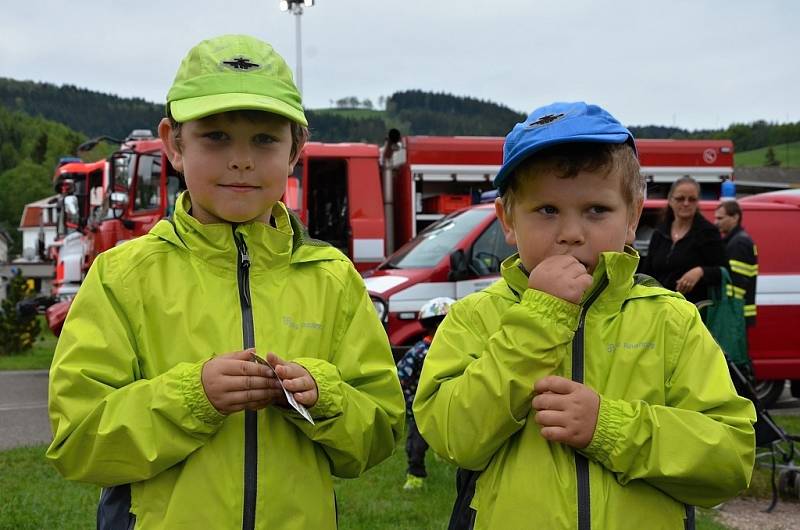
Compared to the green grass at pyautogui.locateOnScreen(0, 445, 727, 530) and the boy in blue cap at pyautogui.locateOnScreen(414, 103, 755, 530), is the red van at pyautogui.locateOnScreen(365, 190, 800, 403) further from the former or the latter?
the boy in blue cap at pyautogui.locateOnScreen(414, 103, 755, 530)

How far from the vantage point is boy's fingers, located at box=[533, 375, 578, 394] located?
176 cm

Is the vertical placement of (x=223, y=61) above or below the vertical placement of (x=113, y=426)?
above

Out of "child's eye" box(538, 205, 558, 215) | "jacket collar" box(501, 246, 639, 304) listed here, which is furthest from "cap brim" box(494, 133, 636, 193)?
"jacket collar" box(501, 246, 639, 304)

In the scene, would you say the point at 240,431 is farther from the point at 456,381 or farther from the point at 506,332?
the point at 506,332

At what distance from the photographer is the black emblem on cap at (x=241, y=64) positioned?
2.02 meters

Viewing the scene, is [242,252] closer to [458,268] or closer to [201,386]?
[201,386]

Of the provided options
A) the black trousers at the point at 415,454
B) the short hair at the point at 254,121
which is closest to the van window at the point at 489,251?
the black trousers at the point at 415,454

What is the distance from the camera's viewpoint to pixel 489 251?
792 centimetres

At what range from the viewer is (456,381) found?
1.87 meters

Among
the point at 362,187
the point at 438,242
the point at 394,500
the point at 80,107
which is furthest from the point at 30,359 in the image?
the point at 80,107

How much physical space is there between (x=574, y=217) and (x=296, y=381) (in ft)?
2.19

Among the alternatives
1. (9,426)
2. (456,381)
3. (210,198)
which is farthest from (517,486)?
(9,426)

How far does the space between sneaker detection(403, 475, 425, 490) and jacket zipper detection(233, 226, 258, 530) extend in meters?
3.83

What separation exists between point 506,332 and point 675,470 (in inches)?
16.9
